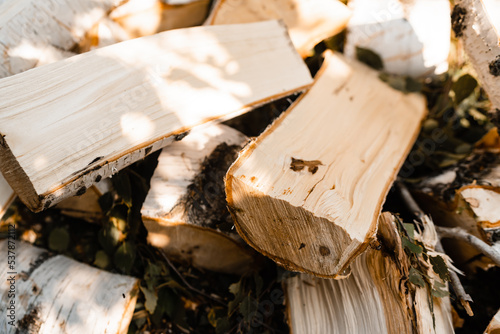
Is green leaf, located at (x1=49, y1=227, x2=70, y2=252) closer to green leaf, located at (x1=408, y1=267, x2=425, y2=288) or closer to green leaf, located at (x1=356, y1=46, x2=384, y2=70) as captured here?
green leaf, located at (x1=408, y1=267, x2=425, y2=288)

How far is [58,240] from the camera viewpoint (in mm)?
1892

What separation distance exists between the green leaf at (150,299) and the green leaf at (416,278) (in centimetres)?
112

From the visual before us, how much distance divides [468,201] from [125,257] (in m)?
1.62

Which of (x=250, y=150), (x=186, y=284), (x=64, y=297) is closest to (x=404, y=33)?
(x=250, y=150)

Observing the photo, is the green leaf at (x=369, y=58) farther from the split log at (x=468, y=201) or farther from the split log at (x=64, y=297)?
the split log at (x=64, y=297)

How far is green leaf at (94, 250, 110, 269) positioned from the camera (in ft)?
5.93

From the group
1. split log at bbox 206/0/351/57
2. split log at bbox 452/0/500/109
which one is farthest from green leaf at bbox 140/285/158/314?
split log at bbox 452/0/500/109

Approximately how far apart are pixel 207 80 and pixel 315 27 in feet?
2.72

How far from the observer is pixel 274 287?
70.6 inches

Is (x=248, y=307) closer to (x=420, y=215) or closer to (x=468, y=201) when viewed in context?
(x=420, y=215)

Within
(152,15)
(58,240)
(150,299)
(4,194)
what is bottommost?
(58,240)

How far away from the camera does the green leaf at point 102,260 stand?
5.93ft

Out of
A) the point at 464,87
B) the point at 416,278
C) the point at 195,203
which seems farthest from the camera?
the point at 464,87

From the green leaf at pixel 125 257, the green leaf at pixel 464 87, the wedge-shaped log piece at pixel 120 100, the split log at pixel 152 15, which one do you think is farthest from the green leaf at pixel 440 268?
the split log at pixel 152 15
